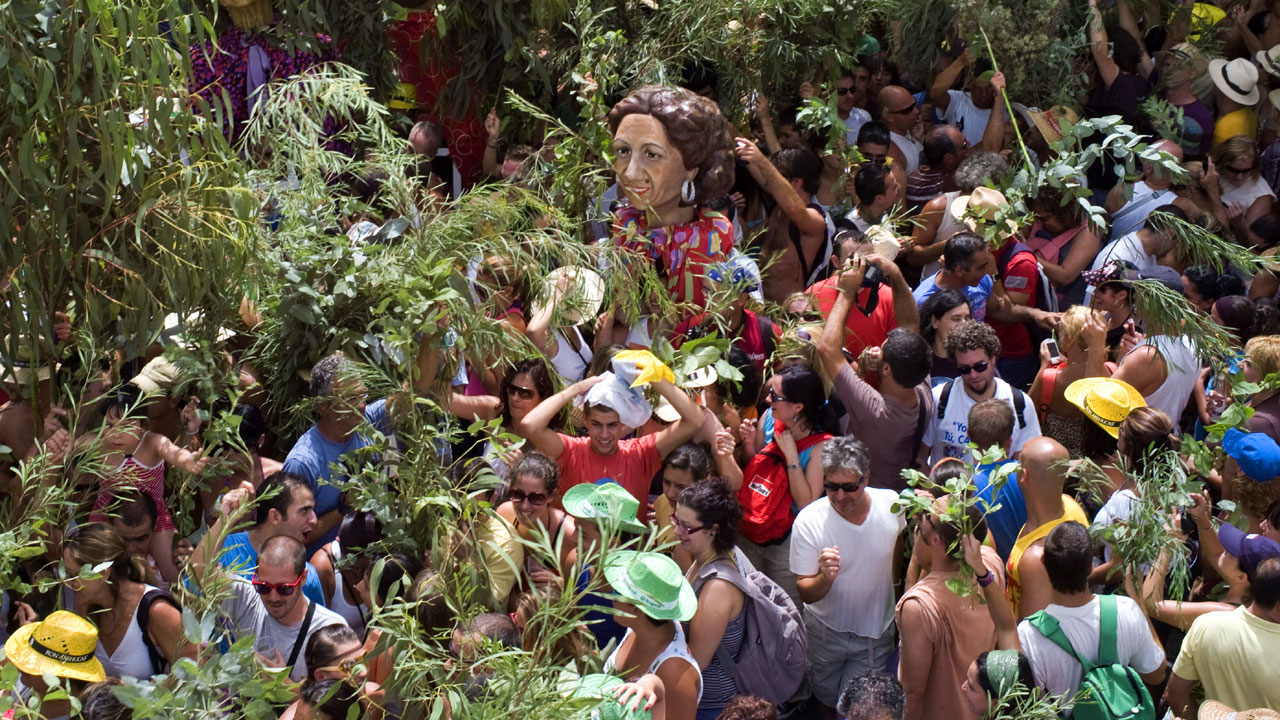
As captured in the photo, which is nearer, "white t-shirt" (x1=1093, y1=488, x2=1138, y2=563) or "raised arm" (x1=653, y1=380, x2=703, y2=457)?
"white t-shirt" (x1=1093, y1=488, x2=1138, y2=563)

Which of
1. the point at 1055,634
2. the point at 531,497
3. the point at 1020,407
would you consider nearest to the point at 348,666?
the point at 531,497

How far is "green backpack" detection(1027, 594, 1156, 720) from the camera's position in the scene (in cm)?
442

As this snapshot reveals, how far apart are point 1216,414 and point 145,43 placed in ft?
15.1

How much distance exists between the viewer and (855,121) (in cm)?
839

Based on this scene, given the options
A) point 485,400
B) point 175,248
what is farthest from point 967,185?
point 175,248

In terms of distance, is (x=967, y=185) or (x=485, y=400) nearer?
(x=485, y=400)

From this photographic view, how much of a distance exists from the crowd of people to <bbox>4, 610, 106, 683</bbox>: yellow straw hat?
1cm

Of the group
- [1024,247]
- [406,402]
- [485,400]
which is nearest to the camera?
[406,402]

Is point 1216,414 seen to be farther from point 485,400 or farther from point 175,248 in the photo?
point 175,248

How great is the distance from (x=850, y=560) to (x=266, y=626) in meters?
2.06

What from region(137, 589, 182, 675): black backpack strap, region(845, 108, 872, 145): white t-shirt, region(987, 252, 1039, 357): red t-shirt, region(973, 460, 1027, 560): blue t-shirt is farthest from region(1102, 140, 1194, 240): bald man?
region(137, 589, 182, 675): black backpack strap

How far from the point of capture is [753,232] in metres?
7.42

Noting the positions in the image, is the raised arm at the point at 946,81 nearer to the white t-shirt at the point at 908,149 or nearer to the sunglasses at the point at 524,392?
the white t-shirt at the point at 908,149

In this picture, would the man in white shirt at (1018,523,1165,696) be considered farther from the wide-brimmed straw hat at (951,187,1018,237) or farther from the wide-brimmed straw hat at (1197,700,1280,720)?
the wide-brimmed straw hat at (951,187,1018,237)
